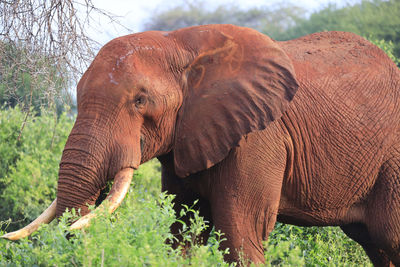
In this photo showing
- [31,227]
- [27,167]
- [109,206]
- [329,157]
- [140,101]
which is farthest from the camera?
[27,167]

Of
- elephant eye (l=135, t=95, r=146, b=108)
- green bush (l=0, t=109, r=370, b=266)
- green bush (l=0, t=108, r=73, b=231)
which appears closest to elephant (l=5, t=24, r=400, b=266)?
elephant eye (l=135, t=95, r=146, b=108)

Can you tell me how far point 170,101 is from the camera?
170 inches

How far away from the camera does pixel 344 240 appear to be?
260 inches

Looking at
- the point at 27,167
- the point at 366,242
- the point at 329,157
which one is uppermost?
the point at 329,157

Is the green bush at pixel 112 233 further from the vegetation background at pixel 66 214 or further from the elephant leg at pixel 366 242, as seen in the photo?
the elephant leg at pixel 366 242

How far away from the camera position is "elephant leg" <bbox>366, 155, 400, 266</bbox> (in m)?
4.91

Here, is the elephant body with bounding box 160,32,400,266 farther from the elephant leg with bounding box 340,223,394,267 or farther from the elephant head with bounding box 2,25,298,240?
the elephant head with bounding box 2,25,298,240

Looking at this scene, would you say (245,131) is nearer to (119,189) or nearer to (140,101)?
(140,101)

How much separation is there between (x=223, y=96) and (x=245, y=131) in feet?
0.84

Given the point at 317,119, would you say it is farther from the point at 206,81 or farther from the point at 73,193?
the point at 73,193

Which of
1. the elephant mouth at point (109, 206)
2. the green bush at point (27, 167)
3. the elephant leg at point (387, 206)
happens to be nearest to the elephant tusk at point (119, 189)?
the elephant mouth at point (109, 206)

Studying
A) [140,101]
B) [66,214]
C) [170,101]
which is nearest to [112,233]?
[66,214]

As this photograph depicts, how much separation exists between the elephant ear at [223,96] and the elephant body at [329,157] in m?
0.15

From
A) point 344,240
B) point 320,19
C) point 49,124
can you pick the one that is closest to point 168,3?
point 320,19
